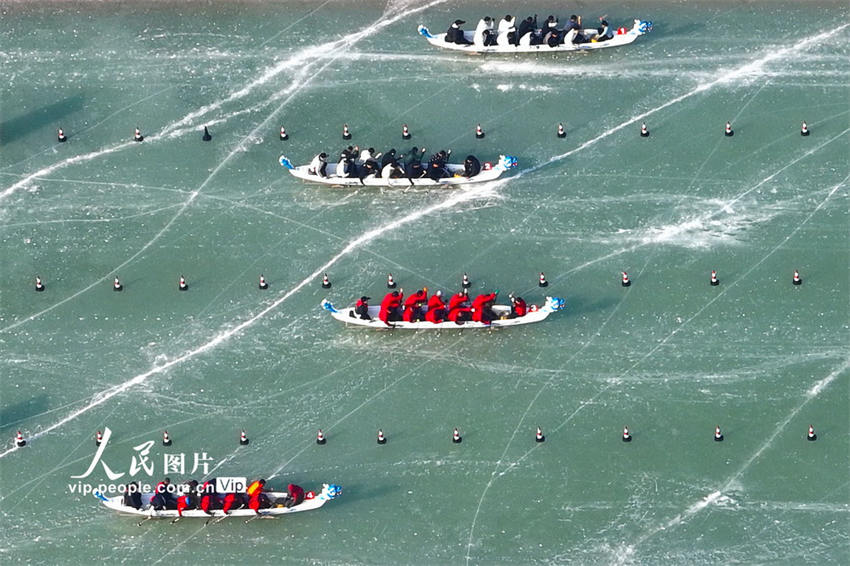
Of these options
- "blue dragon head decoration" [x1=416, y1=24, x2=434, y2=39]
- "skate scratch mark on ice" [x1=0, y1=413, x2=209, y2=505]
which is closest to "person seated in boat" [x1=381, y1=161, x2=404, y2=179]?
"blue dragon head decoration" [x1=416, y1=24, x2=434, y2=39]

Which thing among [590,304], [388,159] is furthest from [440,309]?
[388,159]

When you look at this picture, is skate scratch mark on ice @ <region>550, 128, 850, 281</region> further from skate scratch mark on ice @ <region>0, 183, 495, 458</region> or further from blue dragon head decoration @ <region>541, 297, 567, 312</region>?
skate scratch mark on ice @ <region>0, 183, 495, 458</region>

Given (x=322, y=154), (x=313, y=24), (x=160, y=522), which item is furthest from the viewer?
(x=313, y=24)

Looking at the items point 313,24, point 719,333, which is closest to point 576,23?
point 313,24

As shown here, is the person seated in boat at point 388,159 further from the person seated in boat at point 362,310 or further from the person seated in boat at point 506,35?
the person seated in boat at point 506,35

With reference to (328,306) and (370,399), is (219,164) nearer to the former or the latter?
(328,306)

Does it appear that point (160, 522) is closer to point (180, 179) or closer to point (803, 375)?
point (180, 179)
